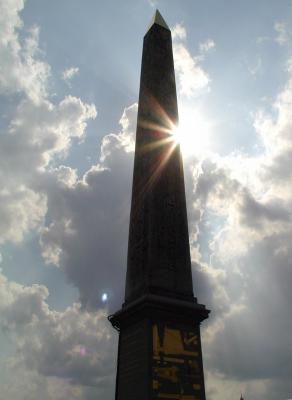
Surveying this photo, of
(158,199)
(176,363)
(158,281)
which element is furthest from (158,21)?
(176,363)

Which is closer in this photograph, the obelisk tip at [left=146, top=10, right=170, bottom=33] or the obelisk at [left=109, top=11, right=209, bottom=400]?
the obelisk at [left=109, top=11, right=209, bottom=400]

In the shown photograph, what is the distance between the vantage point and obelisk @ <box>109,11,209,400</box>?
41.1 feet

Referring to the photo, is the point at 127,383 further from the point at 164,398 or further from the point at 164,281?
the point at 164,281

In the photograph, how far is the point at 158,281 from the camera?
1400 cm

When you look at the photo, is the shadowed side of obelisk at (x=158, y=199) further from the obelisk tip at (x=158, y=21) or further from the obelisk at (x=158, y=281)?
the obelisk tip at (x=158, y=21)

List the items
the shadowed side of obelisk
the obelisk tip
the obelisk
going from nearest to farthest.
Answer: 1. the obelisk
2. the shadowed side of obelisk
3. the obelisk tip

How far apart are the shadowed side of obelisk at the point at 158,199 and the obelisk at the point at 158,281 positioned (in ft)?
0.12

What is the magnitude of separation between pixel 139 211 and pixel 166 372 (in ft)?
20.6

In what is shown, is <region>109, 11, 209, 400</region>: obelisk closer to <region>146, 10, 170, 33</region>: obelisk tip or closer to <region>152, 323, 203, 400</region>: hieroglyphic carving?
<region>152, 323, 203, 400</region>: hieroglyphic carving

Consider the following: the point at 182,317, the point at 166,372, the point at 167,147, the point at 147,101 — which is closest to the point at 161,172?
the point at 167,147

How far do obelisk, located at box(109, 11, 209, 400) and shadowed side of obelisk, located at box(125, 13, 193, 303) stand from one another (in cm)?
4

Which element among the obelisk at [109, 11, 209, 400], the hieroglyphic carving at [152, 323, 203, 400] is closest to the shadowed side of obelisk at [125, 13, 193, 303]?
the obelisk at [109, 11, 209, 400]

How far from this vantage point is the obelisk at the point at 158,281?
41.1 feet

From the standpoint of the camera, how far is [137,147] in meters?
18.3
